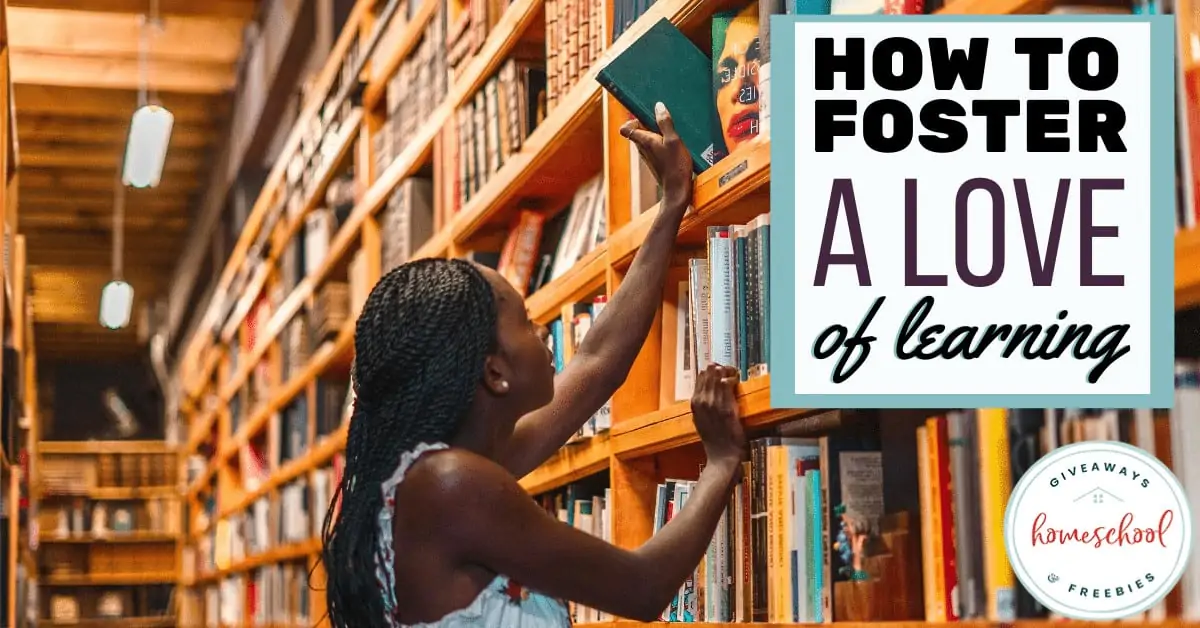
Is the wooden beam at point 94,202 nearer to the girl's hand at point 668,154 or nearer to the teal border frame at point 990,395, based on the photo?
the girl's hand at point 668,154

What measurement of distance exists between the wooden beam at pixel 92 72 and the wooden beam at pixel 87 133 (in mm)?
752

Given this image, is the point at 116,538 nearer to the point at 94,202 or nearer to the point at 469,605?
the point at 94,202

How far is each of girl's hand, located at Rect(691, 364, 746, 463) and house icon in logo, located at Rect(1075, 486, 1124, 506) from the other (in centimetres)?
58

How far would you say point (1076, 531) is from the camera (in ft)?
5.52

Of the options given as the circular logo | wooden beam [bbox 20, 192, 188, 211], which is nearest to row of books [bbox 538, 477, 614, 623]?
the circular logo

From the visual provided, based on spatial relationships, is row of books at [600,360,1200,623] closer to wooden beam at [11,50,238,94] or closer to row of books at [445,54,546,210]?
row of books at [445,54,546,210]

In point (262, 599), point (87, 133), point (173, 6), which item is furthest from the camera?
point (87, 133)

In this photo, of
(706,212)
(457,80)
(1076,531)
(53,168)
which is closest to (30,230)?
(53,168)

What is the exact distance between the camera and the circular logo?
1625 mm

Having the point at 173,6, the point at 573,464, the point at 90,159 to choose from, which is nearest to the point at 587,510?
the point at 573,464

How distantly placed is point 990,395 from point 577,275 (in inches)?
56.7

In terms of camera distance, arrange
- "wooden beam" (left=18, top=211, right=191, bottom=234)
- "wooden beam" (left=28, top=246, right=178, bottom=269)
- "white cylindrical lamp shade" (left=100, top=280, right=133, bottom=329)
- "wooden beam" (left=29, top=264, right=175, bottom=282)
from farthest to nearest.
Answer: "wooden beam" (left=29, top=264, right=175, bottom=282) < "wooden beam" (left=28, top=246, right=178, bottom=269) < "wooden beam" (left=18, top=211, right=191, bottom=234) < "white cylindrical lamp shade" (left=100, top=280, right=133, bottom=329)

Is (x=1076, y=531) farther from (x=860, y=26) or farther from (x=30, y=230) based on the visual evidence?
(x=30, y=230)

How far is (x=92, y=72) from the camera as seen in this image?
845 centimetres
